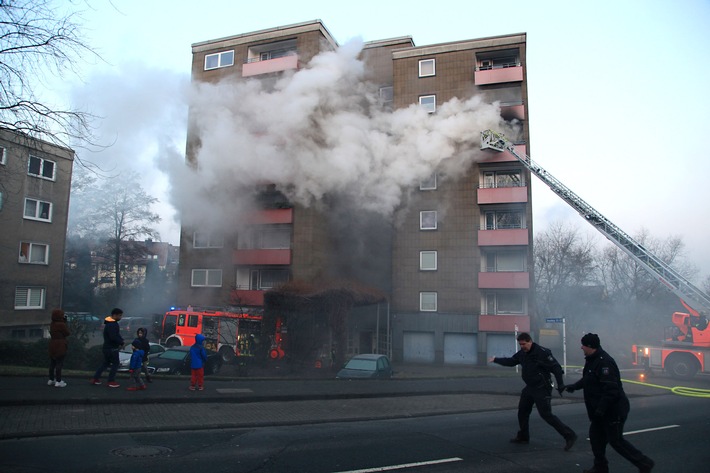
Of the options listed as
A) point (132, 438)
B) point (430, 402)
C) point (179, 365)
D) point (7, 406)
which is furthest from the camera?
point (179, 365)

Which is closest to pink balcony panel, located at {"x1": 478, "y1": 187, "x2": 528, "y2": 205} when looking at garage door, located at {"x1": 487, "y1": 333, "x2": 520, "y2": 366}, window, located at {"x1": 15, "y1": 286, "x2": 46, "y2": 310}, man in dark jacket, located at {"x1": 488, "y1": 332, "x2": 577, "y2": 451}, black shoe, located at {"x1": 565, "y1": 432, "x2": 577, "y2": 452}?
garage door, located at {"x1": 487, "y1": 333, "x2": 520, "y2": 366}

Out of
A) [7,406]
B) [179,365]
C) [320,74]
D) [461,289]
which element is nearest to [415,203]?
[461,289]

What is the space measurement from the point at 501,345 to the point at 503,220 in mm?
6679

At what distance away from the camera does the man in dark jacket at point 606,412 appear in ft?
18.6

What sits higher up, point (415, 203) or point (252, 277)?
point (415, 203)

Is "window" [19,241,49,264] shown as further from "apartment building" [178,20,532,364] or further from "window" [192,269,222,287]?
"window" [192,269,222,287]

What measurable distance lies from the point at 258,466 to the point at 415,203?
23082mm

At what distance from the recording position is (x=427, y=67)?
1127 inches

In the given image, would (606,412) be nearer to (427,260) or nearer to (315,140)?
(315,140)

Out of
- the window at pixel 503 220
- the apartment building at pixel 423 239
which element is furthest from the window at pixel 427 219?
the window at pixel 503 220

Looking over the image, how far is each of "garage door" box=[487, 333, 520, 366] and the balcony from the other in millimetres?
11393

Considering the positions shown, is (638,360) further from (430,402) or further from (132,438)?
(132,438)

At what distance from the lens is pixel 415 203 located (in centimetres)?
2806

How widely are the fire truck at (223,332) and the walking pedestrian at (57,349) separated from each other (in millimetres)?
7651
